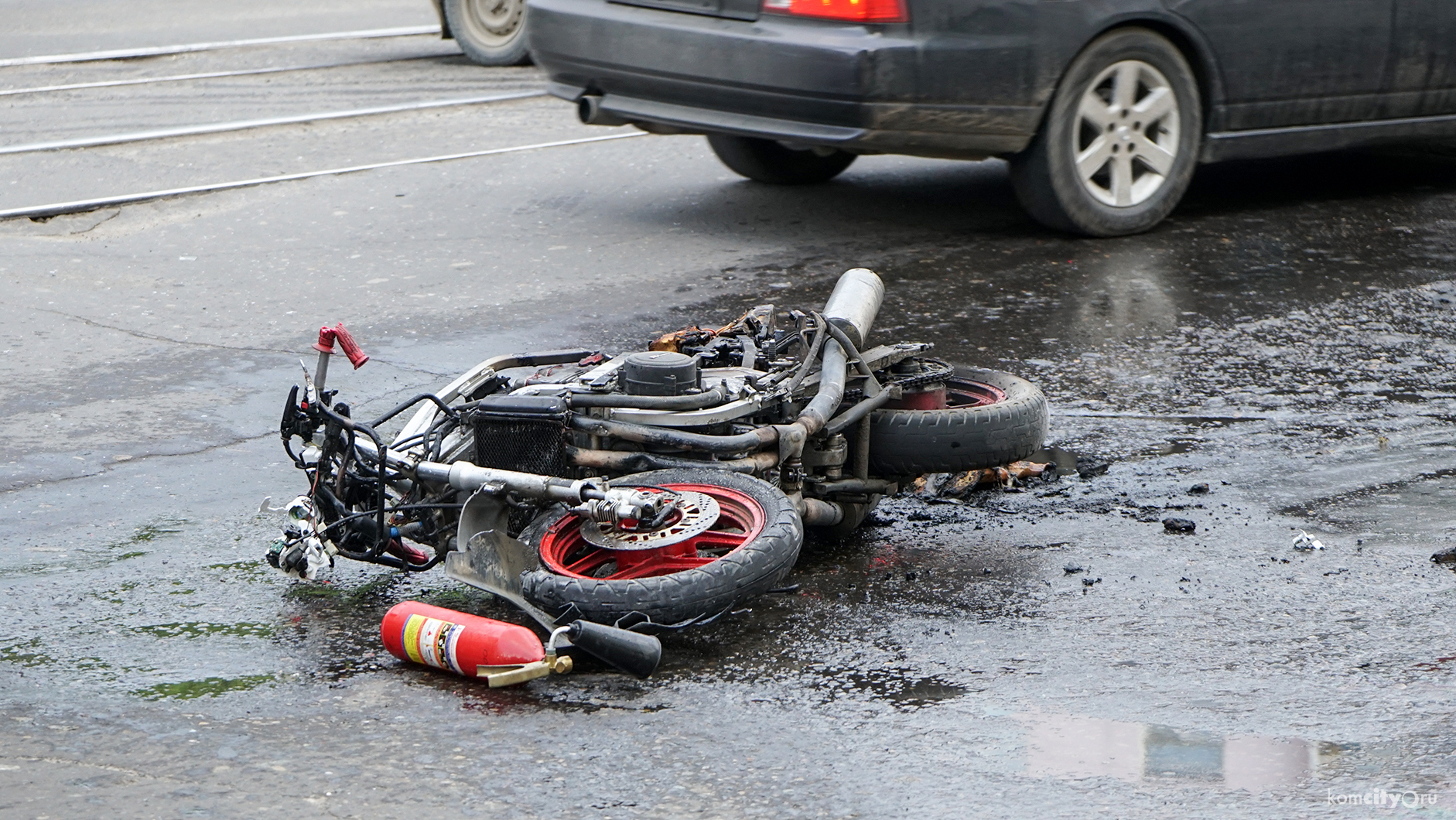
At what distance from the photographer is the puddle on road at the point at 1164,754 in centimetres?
327

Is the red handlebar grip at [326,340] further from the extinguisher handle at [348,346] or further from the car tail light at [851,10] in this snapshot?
the car tail light at [851,10]

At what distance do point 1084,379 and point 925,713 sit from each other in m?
2.73

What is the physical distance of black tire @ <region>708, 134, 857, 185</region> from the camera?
9094 millimetres

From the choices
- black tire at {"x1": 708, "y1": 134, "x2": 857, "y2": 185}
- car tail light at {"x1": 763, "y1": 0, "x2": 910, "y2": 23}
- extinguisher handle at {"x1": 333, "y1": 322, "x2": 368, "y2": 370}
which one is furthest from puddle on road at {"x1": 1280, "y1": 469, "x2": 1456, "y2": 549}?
black tire at {"x1": 708, "y1": 134, "x2": 857, "y2": 185}

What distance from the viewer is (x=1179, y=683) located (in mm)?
3689

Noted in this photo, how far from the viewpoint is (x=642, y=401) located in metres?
4.20

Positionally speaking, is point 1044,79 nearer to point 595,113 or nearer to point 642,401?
point 595,113

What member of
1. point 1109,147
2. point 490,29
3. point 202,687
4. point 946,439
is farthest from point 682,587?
point 490,29

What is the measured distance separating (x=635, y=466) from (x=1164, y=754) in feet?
4.74

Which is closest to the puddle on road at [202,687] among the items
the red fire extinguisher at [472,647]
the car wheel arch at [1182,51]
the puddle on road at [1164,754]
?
the red fire extinguisher at [472,647]

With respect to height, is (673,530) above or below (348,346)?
below

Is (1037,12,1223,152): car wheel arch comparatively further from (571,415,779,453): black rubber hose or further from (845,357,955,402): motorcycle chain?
(571,415,779,453): black rubber hose

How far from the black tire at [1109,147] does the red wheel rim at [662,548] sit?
412cm

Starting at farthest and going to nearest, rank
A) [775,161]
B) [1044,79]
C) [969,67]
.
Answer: [775,161] < [1044,79] < [969,67]
